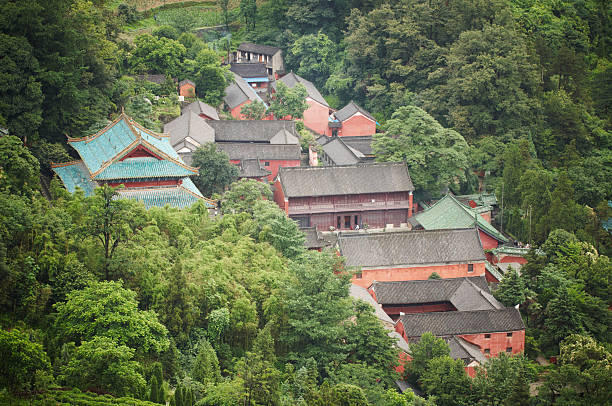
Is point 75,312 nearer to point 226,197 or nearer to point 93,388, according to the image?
point 93,388

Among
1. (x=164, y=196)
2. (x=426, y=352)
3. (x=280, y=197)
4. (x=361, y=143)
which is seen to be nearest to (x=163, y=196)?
(x=164, y=196)

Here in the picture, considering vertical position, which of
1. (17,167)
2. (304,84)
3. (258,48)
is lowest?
(17,167)

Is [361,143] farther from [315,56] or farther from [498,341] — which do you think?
[498,341]

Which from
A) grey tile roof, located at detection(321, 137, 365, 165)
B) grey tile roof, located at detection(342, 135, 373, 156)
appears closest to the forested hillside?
grey tile roof, located at detection(321, 137, 365, 165)

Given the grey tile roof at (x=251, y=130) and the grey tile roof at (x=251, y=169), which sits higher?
the grey tile roof at (x=251, y=130)

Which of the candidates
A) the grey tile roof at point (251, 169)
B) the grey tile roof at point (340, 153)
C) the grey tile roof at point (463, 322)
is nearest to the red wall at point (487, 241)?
the grey tile roof at point (463, 322)

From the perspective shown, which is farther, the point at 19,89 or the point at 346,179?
the point at 346,179

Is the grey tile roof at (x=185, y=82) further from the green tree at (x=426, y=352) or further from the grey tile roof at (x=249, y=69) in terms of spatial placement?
the green tree at (x=426, y=352)
